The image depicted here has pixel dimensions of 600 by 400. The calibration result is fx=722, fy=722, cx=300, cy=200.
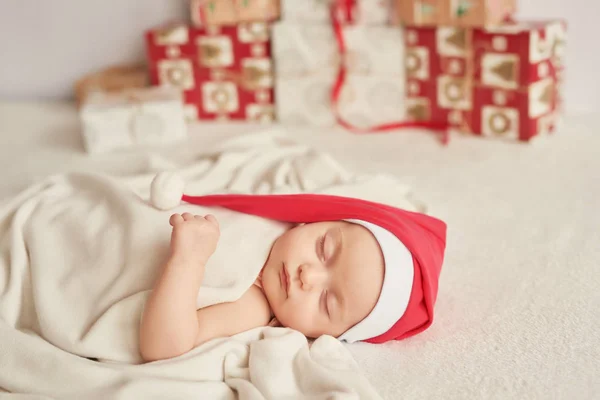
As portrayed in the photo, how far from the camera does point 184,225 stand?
1.01 m

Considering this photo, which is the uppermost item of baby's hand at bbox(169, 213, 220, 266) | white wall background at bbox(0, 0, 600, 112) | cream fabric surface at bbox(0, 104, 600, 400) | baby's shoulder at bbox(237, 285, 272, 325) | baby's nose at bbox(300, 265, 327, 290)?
white wall background at bbox(0, 0, 600, 112)

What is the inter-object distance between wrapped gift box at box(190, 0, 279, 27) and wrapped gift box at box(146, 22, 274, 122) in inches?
0.8

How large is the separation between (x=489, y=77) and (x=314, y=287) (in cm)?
109

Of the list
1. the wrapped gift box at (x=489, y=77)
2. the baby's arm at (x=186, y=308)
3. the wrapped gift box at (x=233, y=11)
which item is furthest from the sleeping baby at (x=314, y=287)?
the wrapped gift box at (x=233, y=11)

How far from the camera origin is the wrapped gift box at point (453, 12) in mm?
Result: 1842

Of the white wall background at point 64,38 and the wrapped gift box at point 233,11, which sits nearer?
the wrapped gift box at point 233,11

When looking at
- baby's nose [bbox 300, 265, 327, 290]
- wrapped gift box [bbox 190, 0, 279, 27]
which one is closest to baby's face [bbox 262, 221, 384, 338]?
baby's nose [bbox 300, 265, 327, 290]

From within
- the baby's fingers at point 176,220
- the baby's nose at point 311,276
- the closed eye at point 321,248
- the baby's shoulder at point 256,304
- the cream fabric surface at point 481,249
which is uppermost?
the baby's fingers at point 176,220

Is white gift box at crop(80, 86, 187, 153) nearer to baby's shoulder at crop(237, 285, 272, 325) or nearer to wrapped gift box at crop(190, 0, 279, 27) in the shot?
wrapped gift box at crop(190, 0, 279, 27)

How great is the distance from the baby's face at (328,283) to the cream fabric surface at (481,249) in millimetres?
55

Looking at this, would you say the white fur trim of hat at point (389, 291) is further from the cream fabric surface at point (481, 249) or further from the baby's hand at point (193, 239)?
the baby's hand at point (193, 239)

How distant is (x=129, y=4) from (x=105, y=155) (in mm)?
700

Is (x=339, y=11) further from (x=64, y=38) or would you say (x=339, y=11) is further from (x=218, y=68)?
(x=64, y=38)

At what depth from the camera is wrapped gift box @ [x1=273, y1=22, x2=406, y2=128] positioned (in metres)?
A: 2.01
